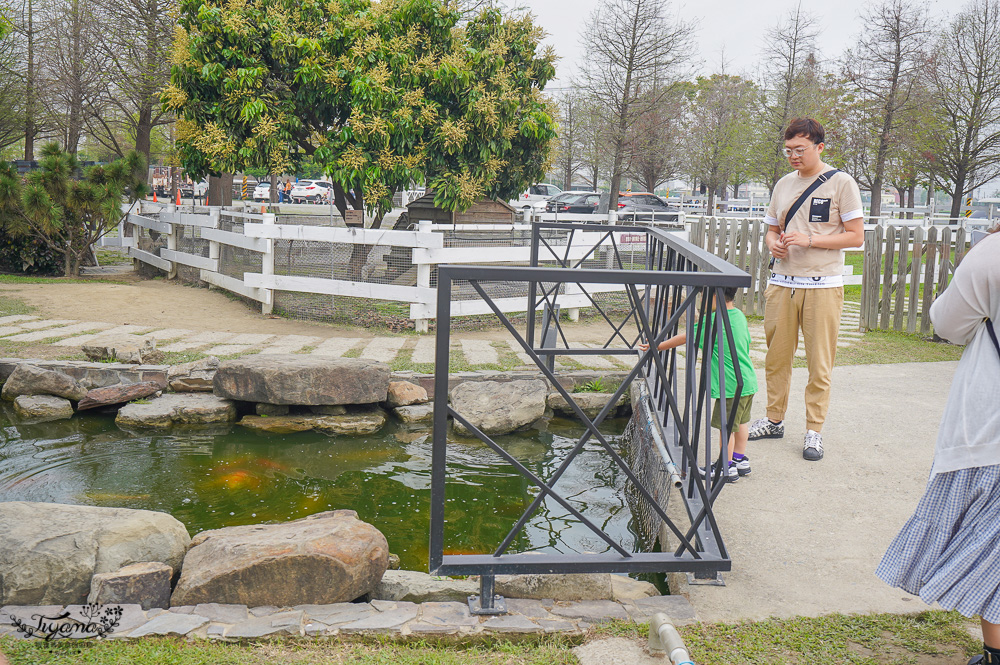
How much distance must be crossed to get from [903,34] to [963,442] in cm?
2459

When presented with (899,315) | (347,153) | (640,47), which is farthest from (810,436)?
(640,47)

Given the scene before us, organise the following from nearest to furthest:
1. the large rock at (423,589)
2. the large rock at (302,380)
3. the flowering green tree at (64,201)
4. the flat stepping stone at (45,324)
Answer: the large rock at (423,589)
the large rock at (302,380)
the flat stepping stone at (45,324)
the flowering green tree at (64,201)

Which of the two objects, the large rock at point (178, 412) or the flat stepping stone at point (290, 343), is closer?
the large rock at point (178, 412)

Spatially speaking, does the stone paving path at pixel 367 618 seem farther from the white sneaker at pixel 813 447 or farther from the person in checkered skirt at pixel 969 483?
the white sneaker at pixel 813 447

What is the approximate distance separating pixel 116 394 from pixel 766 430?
15.7 feet

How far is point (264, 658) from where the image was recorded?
2596 mm

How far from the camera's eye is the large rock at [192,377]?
630 cm

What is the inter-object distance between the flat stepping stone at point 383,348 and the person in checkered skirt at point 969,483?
4988 mm

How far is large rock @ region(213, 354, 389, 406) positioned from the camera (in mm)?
5859

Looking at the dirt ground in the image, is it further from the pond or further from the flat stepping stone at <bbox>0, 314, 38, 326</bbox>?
the pond

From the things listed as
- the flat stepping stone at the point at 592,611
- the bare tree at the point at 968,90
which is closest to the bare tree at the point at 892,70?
the bare tree at the point at 968,90

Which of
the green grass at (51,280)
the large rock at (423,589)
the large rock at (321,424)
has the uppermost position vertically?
the green grass at (51,280)

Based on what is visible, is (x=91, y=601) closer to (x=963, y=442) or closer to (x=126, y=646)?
(x=126, y=646)

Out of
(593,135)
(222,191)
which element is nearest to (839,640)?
(222,191)
